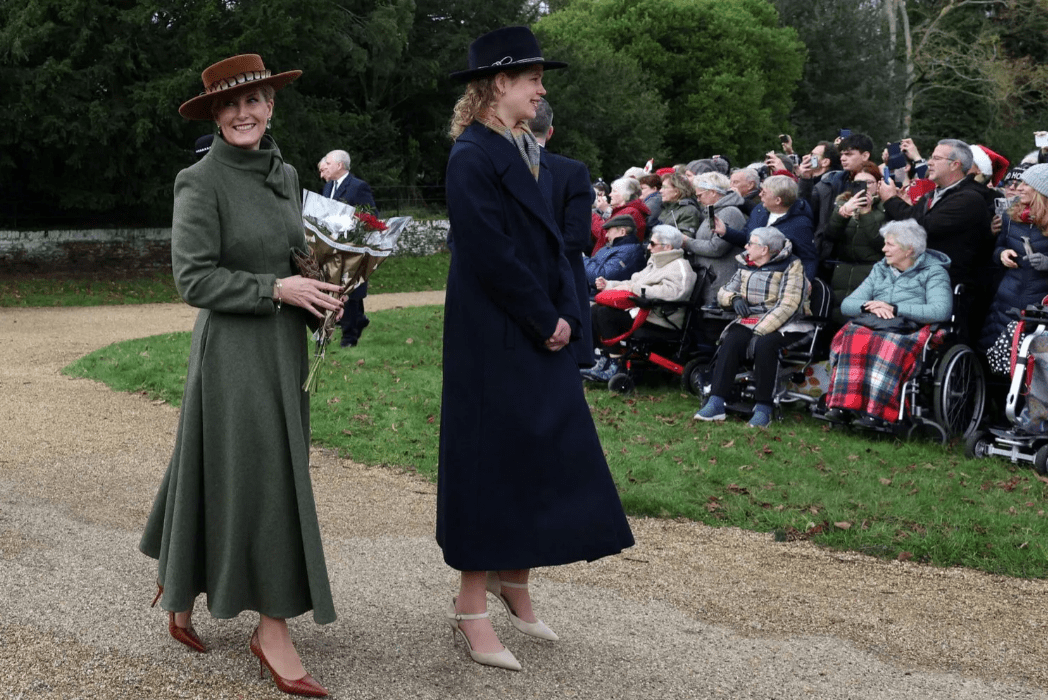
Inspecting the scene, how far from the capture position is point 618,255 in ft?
35.9

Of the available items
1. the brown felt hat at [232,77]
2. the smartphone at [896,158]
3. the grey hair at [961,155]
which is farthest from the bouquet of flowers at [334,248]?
the smartphone at [896,158]

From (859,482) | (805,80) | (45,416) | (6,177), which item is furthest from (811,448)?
(805,80)

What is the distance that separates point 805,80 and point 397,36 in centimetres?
3126

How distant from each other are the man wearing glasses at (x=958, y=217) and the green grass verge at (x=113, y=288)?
12510 mm

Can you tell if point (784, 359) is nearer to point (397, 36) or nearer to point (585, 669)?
point (585, 669)

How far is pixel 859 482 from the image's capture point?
289 inches

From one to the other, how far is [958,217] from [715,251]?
7.04ft

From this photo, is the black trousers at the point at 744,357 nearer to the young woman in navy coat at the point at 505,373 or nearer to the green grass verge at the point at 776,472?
the green grass verge at the point at 776,472

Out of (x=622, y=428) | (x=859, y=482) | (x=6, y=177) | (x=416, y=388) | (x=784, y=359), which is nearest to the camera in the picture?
(x=859, y=482)

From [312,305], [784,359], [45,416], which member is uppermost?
[312,305]

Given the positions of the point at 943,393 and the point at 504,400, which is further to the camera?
the point at 943,393

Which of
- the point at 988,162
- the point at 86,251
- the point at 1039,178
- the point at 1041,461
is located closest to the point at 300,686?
the point at 1041,461

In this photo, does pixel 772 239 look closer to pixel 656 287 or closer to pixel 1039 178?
pixel 656 287

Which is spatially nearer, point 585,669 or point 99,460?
point 585,669
